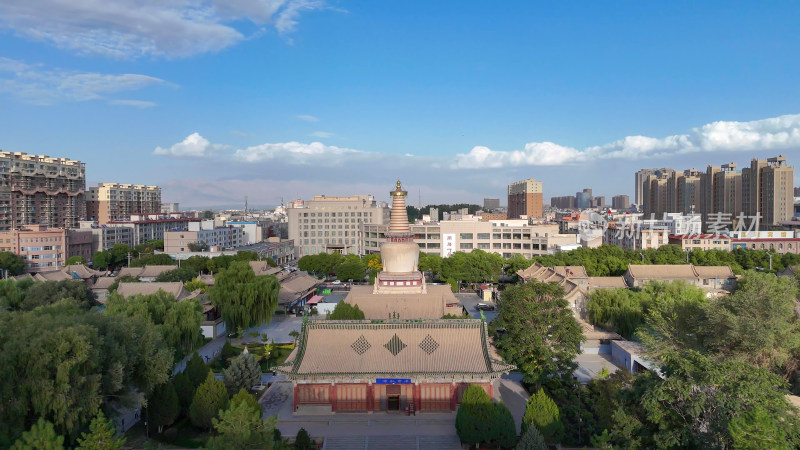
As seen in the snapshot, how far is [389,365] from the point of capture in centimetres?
2338

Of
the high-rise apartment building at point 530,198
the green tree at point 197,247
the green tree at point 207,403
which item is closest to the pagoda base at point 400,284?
the green tree at point 207,403

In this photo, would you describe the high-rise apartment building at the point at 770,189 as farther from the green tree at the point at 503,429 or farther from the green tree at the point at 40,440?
the green tree at the point at 40,440

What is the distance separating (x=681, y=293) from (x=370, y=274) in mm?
37828

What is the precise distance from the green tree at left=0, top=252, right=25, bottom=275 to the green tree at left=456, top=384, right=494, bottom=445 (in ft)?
216

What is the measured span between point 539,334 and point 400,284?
50.7ft

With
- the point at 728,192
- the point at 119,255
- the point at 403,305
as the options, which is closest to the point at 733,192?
the point at 728,192

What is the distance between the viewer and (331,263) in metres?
69.9

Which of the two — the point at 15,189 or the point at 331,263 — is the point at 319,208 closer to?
the point at 331,263

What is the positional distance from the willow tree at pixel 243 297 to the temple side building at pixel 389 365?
49.4ft

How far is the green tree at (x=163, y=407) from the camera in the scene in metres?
22.9

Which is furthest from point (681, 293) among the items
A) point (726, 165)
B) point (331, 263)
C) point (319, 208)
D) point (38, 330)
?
point (726, 165)

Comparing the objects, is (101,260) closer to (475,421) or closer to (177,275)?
(177,275)

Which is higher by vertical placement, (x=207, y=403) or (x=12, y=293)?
(x=12, y=293)

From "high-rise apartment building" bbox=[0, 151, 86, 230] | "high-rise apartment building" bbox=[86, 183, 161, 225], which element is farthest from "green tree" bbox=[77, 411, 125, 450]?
"high-rise apartment building" bbox=[86, 183, 161, 225]
